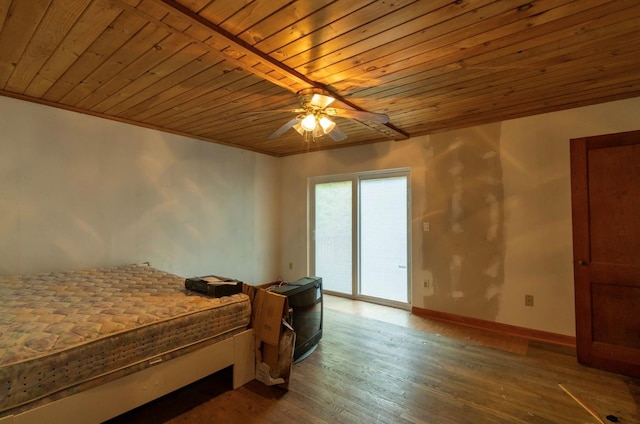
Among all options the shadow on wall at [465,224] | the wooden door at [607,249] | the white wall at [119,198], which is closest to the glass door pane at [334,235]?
the white wall at [119,198]

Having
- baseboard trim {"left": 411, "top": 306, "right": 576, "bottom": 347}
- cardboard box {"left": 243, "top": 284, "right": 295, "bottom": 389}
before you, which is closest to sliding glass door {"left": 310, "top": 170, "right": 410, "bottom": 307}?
baseboard trim {"left": 411, "top": 306, "right": 576, "bottom": 347}

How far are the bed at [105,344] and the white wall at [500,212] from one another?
8.22 ft

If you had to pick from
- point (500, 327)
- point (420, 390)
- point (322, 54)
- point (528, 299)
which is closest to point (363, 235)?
point (500, 327)

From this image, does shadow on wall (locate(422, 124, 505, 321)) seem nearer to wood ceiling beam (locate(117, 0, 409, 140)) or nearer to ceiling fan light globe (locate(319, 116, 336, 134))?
wood ceiling beam (locate(117, 0, 409, 140))

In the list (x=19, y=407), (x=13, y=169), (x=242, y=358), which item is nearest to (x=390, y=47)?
(x=242, y=358)

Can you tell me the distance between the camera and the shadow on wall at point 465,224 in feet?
10.9

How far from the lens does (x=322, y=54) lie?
195 centimetres

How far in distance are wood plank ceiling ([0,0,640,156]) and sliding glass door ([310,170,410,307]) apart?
1.44 metres

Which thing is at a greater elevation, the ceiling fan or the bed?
the ceiling fan

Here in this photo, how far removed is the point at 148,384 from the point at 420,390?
1.82m

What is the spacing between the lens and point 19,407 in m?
1.32

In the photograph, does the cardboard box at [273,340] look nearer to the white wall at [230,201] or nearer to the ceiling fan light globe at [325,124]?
the ceiling fan light globe at [325,124]

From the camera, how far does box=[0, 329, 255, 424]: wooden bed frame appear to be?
1.41m

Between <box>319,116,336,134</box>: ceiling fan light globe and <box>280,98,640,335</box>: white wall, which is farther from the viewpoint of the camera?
<box>280,98,640,335</box>: white wall
